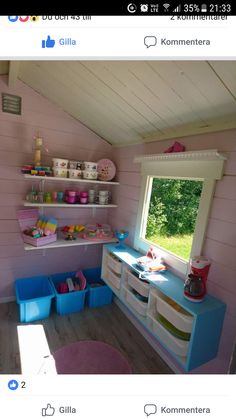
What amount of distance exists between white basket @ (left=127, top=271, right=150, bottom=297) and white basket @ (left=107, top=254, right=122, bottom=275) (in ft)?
0.46

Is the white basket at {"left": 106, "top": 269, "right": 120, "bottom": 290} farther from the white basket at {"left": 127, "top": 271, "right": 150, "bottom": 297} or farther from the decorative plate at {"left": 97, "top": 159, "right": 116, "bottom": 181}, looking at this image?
the decorative plate at {"left": 97, "top": 159, "right": 116, "bottom": 181}

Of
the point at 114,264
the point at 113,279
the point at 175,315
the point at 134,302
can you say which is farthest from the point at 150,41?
the point at 113,279

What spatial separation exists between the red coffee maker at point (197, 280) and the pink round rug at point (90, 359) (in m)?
0.63

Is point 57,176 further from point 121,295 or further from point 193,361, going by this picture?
point 193,361

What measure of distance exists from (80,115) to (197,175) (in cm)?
121

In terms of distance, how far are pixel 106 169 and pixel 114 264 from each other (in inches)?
35.8

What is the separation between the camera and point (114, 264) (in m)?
1.76

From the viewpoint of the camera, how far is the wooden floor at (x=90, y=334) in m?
1.41
